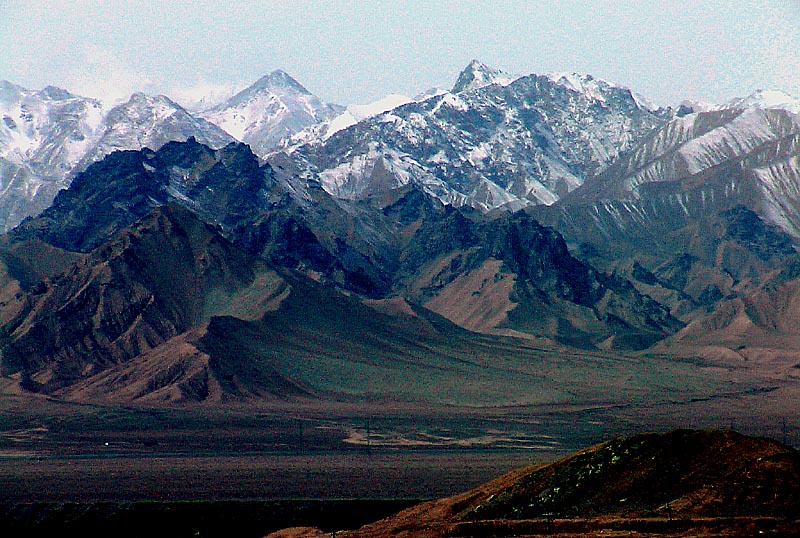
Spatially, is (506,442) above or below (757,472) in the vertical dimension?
below

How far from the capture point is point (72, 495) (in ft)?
447

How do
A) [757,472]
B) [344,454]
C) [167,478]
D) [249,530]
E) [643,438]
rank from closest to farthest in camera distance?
[757,472] → [643,438] → [249,530] → [167,478] → [344,454]

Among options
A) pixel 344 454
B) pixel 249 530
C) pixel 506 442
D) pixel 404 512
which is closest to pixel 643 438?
pixel 404 512

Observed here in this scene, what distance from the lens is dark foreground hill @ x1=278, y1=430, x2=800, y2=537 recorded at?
73.9m

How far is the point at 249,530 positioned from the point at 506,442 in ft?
300

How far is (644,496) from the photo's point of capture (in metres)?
81.9

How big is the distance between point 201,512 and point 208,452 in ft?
227

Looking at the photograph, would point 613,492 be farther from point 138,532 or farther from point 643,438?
point 138,532

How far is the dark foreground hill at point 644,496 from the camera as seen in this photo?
2908 inches

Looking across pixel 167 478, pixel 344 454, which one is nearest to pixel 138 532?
pixel 167 478

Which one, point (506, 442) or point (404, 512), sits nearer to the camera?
point (404, 512)

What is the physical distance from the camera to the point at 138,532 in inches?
4493

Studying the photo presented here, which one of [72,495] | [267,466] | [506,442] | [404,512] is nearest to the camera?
[404,512]

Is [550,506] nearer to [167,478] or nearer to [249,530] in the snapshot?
[249,530]
